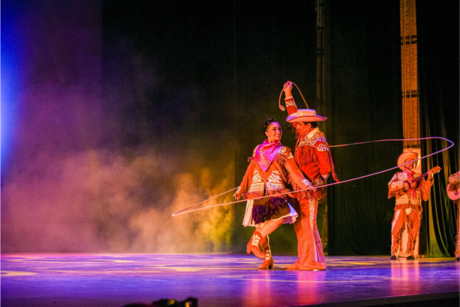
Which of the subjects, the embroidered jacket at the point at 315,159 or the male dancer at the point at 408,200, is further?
the male dancer at the point at 408,200

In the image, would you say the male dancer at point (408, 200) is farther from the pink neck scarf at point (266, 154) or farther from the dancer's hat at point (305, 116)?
the pink neck scarf at point (266, 154)

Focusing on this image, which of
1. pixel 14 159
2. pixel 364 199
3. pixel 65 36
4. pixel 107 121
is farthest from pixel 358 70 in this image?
pixel 14 159

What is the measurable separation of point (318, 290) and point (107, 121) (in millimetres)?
6349

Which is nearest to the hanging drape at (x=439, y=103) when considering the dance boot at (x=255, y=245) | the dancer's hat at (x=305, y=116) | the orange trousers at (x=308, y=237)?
the dancer's hat at (x=305, y=116)

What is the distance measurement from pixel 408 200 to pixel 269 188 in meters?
3.60

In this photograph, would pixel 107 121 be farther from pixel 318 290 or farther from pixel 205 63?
pixel 318 290

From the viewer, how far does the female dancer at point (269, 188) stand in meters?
4.64

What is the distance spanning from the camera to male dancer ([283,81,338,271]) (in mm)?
4738

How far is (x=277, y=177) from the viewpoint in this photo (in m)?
4.77

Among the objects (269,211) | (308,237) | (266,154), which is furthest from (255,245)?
(266,154)

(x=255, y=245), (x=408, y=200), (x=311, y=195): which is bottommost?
(x=255, y=245)

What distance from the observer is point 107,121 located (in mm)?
8828

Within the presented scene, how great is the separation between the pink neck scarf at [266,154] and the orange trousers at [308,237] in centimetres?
43

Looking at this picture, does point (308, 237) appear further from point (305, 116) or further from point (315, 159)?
point (305, 116)
